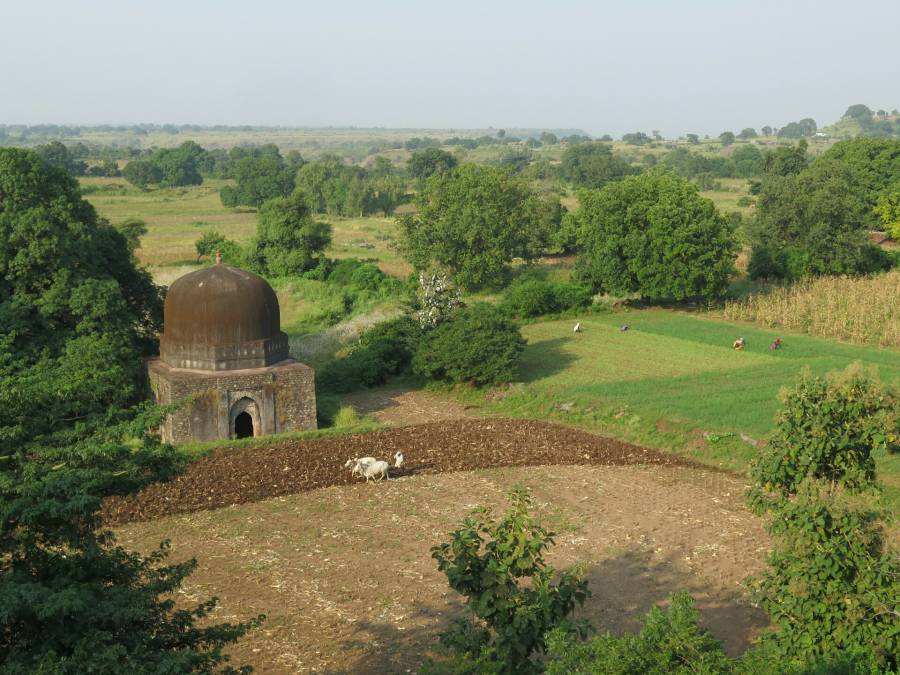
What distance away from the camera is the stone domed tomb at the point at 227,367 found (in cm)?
2469

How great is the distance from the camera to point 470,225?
43781 millimetres

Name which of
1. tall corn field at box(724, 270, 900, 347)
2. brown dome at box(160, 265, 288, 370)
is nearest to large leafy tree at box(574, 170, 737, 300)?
tall corn field at box(724, 270, 900, 347)

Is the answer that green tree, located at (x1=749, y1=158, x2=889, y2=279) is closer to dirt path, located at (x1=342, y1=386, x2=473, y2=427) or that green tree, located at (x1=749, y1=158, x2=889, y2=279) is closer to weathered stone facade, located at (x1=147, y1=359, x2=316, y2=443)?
dirt path, located at (x1=342, y1=386, x2=473, y2=427)

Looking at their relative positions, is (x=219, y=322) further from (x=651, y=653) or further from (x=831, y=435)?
(x=651, y=653)

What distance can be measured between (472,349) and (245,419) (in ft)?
23.0

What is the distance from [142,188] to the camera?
105188mm

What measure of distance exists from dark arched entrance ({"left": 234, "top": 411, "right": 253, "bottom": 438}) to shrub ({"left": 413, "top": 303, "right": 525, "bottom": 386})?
6091 millimetres

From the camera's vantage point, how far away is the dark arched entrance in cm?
2555

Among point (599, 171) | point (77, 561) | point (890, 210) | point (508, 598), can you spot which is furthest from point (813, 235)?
point (599, 171)

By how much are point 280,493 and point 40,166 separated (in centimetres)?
1272

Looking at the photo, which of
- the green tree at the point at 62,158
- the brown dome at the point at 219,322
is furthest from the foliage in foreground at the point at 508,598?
the green tree at the point at 62,158

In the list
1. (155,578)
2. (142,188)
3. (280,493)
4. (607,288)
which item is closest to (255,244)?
(607,288)

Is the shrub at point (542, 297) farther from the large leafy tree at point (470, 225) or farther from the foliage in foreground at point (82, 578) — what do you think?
the foliage in foreground at point (82, 578)

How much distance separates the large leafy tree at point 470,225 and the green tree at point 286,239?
5.55 metres
